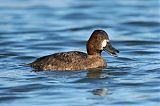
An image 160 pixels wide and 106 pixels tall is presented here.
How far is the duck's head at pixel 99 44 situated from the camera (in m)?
16.2

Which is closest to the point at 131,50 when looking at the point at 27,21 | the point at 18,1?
the point at 27,21

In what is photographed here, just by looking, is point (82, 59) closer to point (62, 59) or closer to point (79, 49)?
point (62, 59)

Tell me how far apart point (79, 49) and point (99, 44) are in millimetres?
3545

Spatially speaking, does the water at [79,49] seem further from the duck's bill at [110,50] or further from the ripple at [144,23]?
the duck's bill at [110,50]

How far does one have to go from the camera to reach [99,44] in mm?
16297

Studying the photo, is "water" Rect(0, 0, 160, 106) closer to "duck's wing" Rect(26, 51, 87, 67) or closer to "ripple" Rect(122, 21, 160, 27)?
"ripple" Rect(122, 21, 160, 27)

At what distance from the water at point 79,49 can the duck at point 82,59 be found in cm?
25

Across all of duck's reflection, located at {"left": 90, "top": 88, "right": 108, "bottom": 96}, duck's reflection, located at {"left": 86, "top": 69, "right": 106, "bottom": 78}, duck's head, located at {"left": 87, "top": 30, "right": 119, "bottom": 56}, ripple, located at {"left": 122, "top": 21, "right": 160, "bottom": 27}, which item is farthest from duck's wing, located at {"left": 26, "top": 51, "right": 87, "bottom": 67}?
ripple, located at {"left": 122, "top": 21, "right": 160, "bottom": 27}

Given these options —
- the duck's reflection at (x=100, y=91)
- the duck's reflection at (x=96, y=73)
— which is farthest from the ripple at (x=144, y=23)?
the duck's reflection at (x=100, y=91)

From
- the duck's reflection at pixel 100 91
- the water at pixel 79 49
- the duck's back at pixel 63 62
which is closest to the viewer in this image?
the water at pixel 79 49

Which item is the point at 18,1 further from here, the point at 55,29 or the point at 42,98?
the point at 42,98

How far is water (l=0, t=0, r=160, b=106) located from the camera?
44.9 feet

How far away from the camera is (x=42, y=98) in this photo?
13.5 metres

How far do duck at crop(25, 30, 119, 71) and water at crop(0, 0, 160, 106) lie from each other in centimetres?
25
